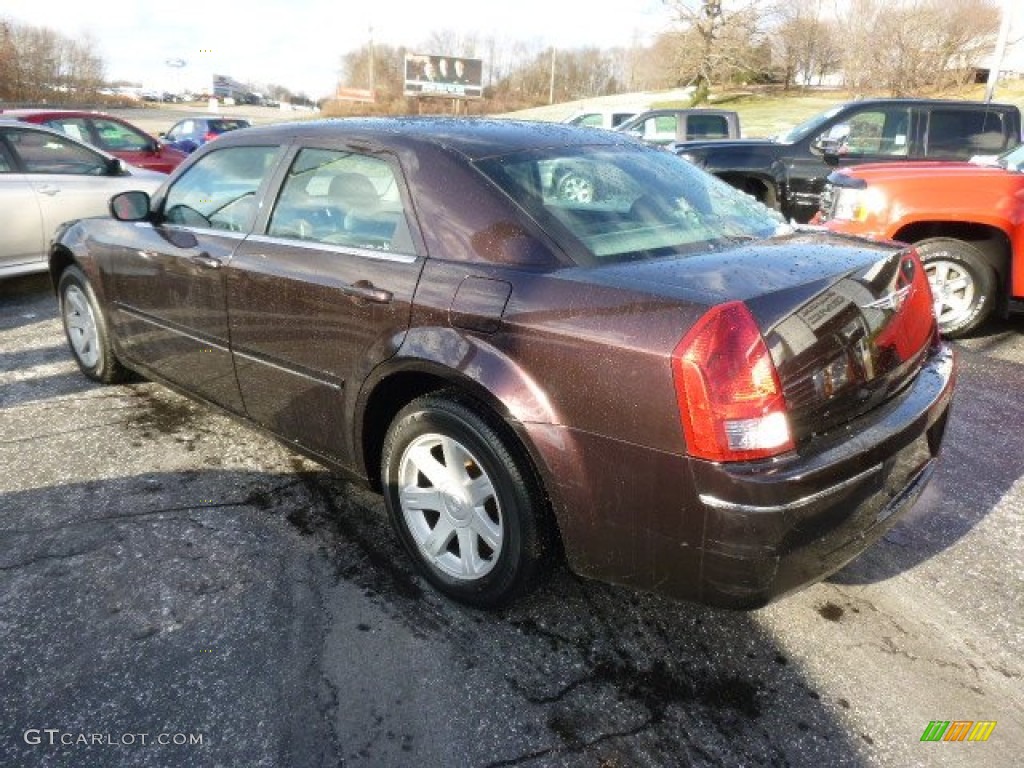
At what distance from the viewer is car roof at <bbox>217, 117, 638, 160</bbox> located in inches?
111

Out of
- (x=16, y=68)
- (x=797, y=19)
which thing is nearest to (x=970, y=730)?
(x=16, y=68)

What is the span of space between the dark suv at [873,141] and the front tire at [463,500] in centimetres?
643

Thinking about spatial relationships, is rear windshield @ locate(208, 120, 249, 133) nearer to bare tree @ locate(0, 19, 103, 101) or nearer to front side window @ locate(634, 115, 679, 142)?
front side window @ locate(634, 115, 679, 142)

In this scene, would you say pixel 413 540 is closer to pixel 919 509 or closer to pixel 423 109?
pixel 919 509

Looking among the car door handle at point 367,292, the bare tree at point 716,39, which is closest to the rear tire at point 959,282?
the car door handle at point 367,292

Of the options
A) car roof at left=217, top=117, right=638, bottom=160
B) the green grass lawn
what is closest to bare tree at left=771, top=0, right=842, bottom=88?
the green grass lawn

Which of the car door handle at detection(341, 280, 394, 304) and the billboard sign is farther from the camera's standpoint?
the billboard sign

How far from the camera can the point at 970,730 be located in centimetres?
215

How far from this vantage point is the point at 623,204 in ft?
9.09


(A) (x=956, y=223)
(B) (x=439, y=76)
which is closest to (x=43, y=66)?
(B) (x=439, y=76)

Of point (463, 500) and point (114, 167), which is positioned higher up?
point (114, 167)

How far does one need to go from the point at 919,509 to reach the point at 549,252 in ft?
6.87

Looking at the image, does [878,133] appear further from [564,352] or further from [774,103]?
[774,103]

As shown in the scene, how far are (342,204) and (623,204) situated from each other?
3.45 ft
